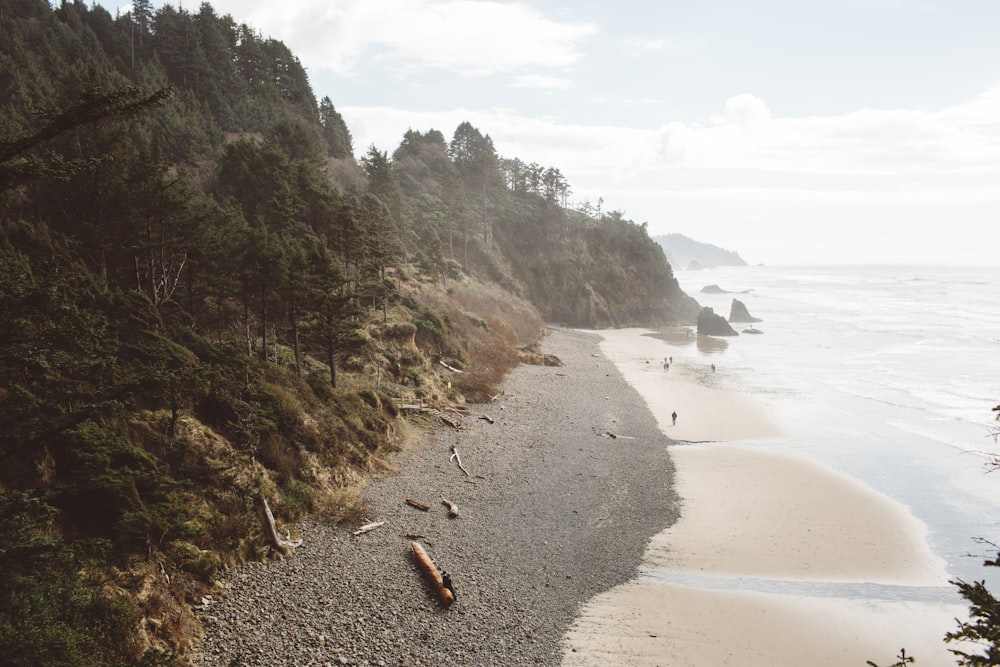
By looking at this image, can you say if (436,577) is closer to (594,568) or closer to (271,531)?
(271,531)

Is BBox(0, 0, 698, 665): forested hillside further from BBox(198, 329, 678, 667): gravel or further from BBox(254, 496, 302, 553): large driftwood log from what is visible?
BBox(198, 329, 678, 667): gravel

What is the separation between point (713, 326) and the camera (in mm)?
76062

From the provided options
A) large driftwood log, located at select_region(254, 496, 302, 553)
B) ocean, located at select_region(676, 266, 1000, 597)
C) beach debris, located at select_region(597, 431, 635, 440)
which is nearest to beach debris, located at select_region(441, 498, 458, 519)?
large driftwood log, located at select_region(254, 496, 302, 553)

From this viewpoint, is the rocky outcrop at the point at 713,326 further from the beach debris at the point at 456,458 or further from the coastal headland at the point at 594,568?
the beach debris at the point at 456,458

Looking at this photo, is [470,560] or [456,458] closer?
[470,560]

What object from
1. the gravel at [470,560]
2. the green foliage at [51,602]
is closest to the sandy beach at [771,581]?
the gravel at [470,560]

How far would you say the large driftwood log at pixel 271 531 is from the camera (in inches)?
587

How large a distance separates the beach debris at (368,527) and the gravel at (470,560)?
0.17 m

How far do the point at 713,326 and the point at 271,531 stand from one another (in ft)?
238

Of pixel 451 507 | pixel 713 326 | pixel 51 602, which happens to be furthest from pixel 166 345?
pixel 713 326

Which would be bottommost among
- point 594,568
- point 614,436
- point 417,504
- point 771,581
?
point 771,581

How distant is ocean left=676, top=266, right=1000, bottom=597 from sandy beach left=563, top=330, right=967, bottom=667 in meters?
1.40

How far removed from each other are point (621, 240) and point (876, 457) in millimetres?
64637

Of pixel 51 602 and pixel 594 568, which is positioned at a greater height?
pixel 51 602
